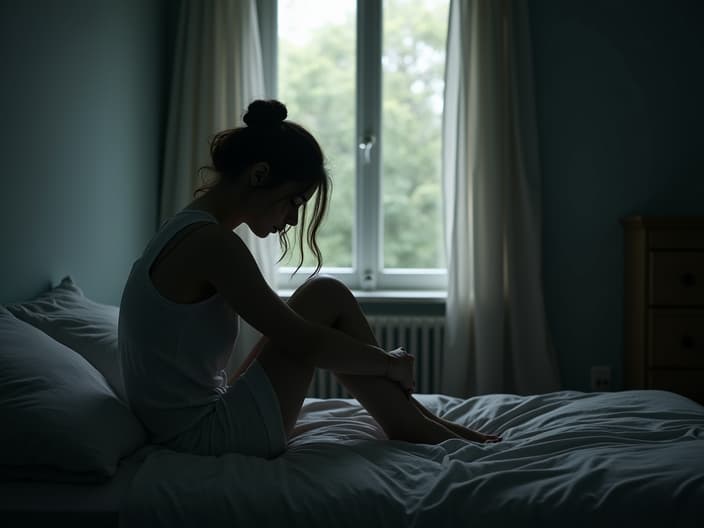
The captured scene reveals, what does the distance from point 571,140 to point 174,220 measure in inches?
89.5

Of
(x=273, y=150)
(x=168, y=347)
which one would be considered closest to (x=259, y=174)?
(x=273, y=150)

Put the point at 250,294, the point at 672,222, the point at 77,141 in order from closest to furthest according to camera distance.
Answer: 1. the point at 250,294
2. the point at 77,141
3. the point at 672,222

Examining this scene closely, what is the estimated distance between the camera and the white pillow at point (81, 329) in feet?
5.53

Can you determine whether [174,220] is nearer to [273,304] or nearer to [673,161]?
[273,304]

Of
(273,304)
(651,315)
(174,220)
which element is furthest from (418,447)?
(651,315)

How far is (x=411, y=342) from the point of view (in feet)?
10.3

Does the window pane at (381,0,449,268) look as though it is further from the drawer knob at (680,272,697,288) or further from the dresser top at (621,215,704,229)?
the drawer knob at (680,272,697,288)

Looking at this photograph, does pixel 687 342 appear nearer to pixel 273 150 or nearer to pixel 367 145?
pixel 367 145

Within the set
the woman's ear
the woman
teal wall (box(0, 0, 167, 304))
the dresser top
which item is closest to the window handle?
teal wall (box(0, 0, 167, 304))

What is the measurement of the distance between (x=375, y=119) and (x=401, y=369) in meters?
1.99

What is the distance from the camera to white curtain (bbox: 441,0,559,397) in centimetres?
306

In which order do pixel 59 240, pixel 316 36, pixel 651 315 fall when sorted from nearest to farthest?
pixel 59 240 < pixel 651 315 < pixel 316 36

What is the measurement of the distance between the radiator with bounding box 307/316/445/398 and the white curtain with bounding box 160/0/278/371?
0.39 m

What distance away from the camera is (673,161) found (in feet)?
10.4
